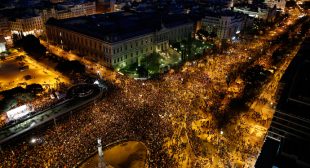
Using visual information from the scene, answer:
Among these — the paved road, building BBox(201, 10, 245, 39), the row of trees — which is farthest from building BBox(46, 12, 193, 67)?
the paved road

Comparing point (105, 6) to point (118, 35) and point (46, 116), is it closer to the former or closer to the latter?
point (118, 35)

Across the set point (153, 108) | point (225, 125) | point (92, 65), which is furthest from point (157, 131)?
point (92, 65)

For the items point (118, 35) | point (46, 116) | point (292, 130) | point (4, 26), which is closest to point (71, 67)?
point (118, 35)

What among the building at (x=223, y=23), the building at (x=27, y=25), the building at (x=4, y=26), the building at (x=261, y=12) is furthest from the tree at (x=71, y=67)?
the building at (x=261, y=12)

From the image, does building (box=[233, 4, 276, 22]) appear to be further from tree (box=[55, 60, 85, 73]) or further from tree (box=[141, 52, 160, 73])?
tree (box=[55, 60, 85, 73])

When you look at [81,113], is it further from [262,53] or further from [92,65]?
[262,53]
